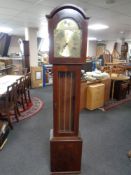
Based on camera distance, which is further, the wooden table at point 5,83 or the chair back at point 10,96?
the wooden table at point 5,83

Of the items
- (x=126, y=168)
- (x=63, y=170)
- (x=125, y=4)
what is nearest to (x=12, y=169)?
(x=63, y=170)

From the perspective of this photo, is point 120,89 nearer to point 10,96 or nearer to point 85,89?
point 85,89

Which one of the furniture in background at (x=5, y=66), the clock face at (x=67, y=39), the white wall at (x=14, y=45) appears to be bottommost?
the furniture in background at (x=5, y=66)

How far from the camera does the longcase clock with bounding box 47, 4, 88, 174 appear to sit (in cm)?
141

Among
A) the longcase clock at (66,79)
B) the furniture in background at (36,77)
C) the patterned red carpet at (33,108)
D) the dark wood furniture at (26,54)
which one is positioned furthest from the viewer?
the furniture in background at (36,77)

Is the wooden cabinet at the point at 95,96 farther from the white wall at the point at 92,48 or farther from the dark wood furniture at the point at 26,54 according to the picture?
the white wall at the point at 92,48

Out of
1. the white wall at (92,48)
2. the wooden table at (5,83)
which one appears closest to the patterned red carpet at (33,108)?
the wooden table at (5,83)

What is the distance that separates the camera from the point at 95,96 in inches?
148

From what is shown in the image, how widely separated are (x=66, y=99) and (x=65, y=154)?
2.21 ft

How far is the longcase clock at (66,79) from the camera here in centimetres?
141

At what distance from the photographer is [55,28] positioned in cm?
142

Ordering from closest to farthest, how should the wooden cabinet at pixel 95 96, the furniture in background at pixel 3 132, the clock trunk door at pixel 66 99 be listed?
the clock trunk door at pixel 66 99
the furniture in background at pixel 3 132
the wooden cabinet at pixel 95 96

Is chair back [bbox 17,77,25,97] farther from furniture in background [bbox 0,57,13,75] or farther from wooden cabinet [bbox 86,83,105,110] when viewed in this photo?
Answer: furniture in background [bbox 0,57,13,75]

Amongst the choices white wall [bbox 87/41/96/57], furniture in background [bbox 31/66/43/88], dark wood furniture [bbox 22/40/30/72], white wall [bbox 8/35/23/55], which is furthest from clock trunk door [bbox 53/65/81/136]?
white wall [bbox 87/41/96/57]
